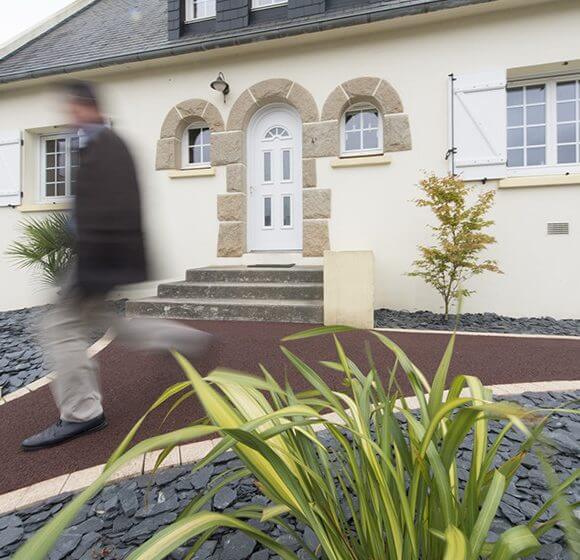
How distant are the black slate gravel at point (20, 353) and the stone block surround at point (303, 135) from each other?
233 centimetres

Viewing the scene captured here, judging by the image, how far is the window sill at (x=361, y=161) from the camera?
5379 millimetres

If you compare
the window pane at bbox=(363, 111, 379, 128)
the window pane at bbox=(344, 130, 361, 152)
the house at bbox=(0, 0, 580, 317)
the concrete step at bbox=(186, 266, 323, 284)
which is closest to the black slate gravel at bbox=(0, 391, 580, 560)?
the concrete step at bbox=(186, 266, 323, 284)

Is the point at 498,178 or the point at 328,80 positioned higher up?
the point at 328,80

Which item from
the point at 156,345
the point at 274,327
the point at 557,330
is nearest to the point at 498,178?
the point at 557,330

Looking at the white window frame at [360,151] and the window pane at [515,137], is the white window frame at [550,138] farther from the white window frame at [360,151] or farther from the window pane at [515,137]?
the white window frame at [360,151]

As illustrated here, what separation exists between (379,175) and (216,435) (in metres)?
4.48

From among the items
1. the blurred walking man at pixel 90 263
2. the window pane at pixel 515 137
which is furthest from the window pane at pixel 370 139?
the blurred walking man at pixel 90 263

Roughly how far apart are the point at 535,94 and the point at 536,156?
833mm

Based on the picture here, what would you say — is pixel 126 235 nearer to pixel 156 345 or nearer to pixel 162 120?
pixel 156 345

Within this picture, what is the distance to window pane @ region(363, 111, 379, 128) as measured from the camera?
18.6ft

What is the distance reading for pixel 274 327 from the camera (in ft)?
13.5

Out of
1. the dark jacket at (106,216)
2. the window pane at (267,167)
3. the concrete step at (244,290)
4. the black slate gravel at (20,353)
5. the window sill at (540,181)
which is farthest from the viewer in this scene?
the window pane at (267,167)

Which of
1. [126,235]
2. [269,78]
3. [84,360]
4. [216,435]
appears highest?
[269,78]

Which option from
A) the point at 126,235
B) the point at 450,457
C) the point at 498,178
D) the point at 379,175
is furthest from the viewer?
the point at 379,175
